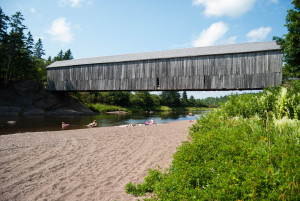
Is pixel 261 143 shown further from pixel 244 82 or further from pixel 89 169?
pixel 244 82

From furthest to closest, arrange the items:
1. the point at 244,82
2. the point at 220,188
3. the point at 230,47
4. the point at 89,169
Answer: the point at 230,47, the point at 244,82, the point at 89,169, the point at 220,188

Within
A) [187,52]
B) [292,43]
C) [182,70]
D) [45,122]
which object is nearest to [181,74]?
[182,70]

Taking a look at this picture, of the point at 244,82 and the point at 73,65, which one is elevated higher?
the point at 73,65

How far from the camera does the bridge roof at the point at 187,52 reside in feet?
53.4

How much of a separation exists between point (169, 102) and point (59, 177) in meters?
64.5

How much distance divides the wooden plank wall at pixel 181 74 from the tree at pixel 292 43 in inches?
36.4

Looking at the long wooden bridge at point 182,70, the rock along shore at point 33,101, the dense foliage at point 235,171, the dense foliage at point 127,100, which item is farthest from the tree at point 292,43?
the rock along shore at point 33,101

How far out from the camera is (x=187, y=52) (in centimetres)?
1911

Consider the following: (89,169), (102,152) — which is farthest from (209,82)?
(89,169)

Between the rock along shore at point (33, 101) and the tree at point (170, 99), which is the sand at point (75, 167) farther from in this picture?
the tree at point (170, 99)

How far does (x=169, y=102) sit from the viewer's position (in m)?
68.2

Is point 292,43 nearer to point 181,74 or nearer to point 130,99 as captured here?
point 181,74

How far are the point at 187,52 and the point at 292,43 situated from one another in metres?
8.90

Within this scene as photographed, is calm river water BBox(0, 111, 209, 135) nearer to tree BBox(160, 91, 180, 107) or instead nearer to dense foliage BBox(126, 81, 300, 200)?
dense foliage BBox(126, 81, 300, 200)
